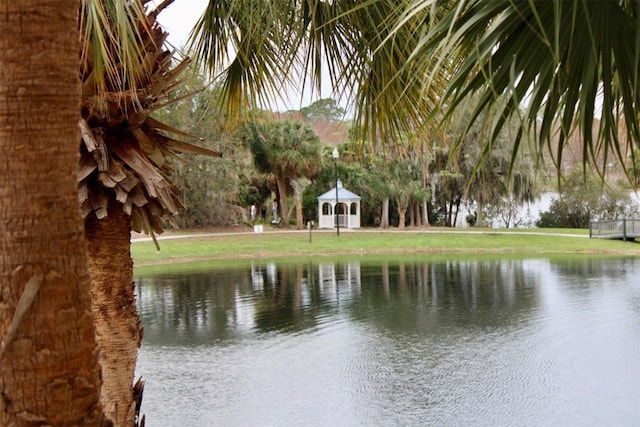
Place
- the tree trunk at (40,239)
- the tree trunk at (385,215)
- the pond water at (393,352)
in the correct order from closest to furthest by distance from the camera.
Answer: the tree trunk at (40,239), the pond water at (393,352), the tree trunk at (385,215)

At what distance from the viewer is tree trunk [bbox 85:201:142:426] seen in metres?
3.66

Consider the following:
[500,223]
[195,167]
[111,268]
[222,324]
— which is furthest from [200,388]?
[500,223]

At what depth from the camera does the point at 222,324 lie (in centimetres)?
1193

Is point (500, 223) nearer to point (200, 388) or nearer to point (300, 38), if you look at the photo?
point (200, 388)

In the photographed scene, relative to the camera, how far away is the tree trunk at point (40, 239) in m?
1.66

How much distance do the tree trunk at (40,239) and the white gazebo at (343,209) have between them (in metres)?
32.2

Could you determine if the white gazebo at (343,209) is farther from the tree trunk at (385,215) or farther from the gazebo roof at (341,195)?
the tree trunk at (385,215)

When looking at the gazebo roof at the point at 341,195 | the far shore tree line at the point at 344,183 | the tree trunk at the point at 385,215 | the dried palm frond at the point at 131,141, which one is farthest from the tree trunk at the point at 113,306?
the tree trunk at the point at 385,215

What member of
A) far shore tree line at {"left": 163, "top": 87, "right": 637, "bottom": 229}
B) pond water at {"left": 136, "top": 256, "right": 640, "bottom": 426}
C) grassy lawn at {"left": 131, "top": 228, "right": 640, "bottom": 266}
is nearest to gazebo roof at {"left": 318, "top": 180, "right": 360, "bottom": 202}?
far shore tree line at {"left": 163, "top": 87, "right": 637, "bottom": 229}

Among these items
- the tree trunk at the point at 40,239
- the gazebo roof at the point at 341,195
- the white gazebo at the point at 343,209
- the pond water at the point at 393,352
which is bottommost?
the pond water at the point at 393,352

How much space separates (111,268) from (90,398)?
2.07 metres

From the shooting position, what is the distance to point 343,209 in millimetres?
36125

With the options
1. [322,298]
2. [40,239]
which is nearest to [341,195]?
[322,298]

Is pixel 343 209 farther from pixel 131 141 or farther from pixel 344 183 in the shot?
pixel 131 141
